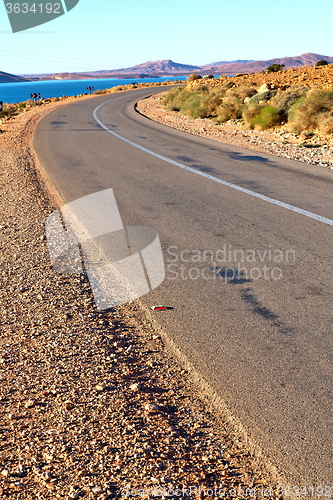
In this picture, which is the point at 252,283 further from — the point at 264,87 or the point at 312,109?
the point at 264,87

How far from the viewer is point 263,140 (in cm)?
1494

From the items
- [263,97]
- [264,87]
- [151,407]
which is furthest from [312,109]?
[151,407]

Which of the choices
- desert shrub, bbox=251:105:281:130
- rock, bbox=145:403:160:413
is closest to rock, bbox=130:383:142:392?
rock, bbox=145:403:160:413

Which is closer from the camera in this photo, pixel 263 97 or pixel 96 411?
pixel 96 411

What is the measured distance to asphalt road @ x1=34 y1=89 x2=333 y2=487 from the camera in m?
2.65

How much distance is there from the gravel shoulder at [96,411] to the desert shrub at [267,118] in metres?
15.1

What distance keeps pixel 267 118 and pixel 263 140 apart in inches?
115

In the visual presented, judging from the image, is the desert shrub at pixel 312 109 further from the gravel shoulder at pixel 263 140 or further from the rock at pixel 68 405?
the rock at pixel 68 405

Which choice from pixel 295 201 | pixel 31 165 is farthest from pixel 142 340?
pixel 31 165

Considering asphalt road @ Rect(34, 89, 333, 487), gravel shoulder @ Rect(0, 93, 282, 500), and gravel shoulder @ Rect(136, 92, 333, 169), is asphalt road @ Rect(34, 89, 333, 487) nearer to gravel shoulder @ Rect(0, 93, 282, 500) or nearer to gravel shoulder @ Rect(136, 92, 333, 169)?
gravel shoulder @ Rect(0, 93, 282, 500)

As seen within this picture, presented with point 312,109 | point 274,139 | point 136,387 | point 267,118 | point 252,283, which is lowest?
point 274,139

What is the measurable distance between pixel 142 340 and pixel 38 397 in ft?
3.52

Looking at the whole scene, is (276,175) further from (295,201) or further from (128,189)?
(128,189)

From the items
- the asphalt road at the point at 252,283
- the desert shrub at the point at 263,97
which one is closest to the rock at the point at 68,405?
the asphalt road at the point at 252,283
